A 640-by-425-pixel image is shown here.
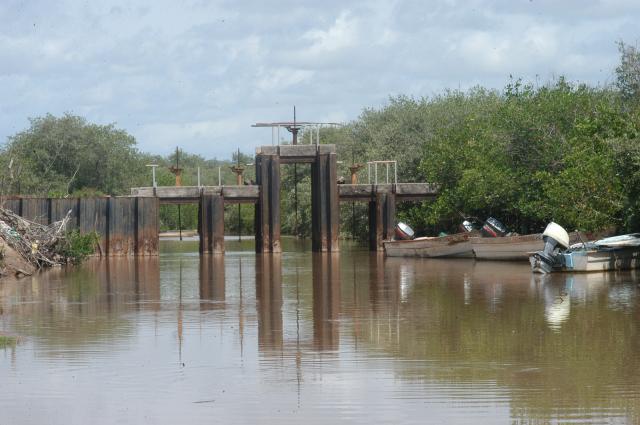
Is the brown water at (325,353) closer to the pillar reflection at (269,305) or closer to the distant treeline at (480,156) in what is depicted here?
the pillar reflection at (269,305)

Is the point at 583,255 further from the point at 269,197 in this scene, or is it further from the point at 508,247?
the point at 269,197

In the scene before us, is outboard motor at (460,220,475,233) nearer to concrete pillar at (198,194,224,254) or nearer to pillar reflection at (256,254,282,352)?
pillar reflection at (256,254,282,352)

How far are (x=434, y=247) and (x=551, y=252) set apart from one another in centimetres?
1275

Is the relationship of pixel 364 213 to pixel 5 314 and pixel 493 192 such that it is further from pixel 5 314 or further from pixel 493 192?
pixel 5 314

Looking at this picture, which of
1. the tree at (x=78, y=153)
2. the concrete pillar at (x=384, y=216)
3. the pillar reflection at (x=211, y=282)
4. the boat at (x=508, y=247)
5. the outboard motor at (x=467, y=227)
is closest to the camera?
the pillar reflection at (x=211, y=282)

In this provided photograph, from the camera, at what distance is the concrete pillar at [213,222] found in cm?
5125

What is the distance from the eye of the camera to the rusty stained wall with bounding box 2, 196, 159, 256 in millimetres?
48531

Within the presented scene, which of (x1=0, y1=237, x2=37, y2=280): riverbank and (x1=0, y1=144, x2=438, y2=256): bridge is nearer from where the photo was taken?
(x1=0, y1=237, x2=37, y2=280): riverbank

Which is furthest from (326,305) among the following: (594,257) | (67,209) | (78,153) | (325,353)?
(78,153)

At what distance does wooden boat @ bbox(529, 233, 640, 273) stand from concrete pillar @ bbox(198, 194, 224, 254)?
2017 cm

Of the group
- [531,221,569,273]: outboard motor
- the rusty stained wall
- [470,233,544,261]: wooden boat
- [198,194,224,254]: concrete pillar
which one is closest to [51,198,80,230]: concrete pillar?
the rusty stained wall

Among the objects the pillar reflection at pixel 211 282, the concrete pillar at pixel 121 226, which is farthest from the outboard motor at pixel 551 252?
the concrete pillar at pixel 121 226

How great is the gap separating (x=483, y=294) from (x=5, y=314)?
10983 millimetres

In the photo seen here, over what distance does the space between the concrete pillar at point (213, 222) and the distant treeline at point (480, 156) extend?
694 cm
